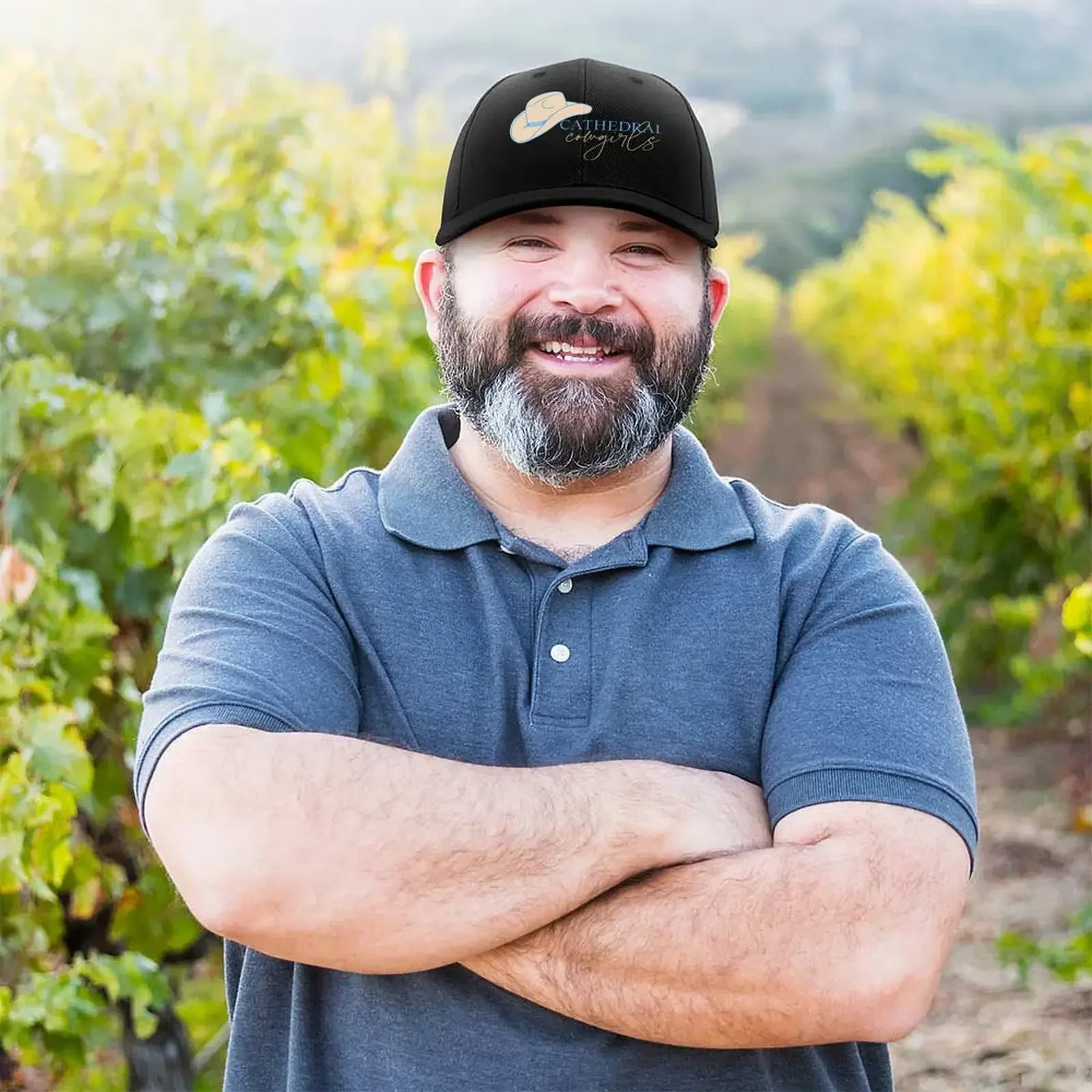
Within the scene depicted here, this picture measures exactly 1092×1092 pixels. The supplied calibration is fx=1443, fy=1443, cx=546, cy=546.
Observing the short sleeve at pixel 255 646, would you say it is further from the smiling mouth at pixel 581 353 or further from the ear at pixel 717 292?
the ear at pixel 717 292

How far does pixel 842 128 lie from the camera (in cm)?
11719

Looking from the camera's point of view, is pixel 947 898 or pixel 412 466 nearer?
pixel 947 898

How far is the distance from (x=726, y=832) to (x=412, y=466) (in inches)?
25.4

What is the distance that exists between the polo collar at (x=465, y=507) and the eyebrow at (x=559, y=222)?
289mm

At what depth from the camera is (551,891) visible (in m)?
1.62

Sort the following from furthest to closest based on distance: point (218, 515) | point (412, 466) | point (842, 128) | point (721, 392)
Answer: point (842, 128), point (721, 392), point (218, 515), point (412, 466)

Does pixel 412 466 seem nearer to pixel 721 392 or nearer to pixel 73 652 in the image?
pixel 73 652

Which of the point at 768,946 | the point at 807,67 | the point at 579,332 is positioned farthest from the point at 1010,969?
the point at 807,67

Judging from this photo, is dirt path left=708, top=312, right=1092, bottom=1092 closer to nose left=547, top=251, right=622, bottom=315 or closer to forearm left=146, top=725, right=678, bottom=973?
forearm left=146, top=725, right=678, bottom=973

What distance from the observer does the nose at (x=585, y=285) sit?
1.87 meters

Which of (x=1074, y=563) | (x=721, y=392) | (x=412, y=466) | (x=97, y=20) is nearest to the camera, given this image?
(x=412, y=466)

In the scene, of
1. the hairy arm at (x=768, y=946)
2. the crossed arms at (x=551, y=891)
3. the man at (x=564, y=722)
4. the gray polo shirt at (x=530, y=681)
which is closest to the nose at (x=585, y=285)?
the man at (x=564, y=722)

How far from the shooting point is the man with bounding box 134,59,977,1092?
1604 mm

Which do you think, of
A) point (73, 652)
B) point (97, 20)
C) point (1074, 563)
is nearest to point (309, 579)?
point (73, 652)
